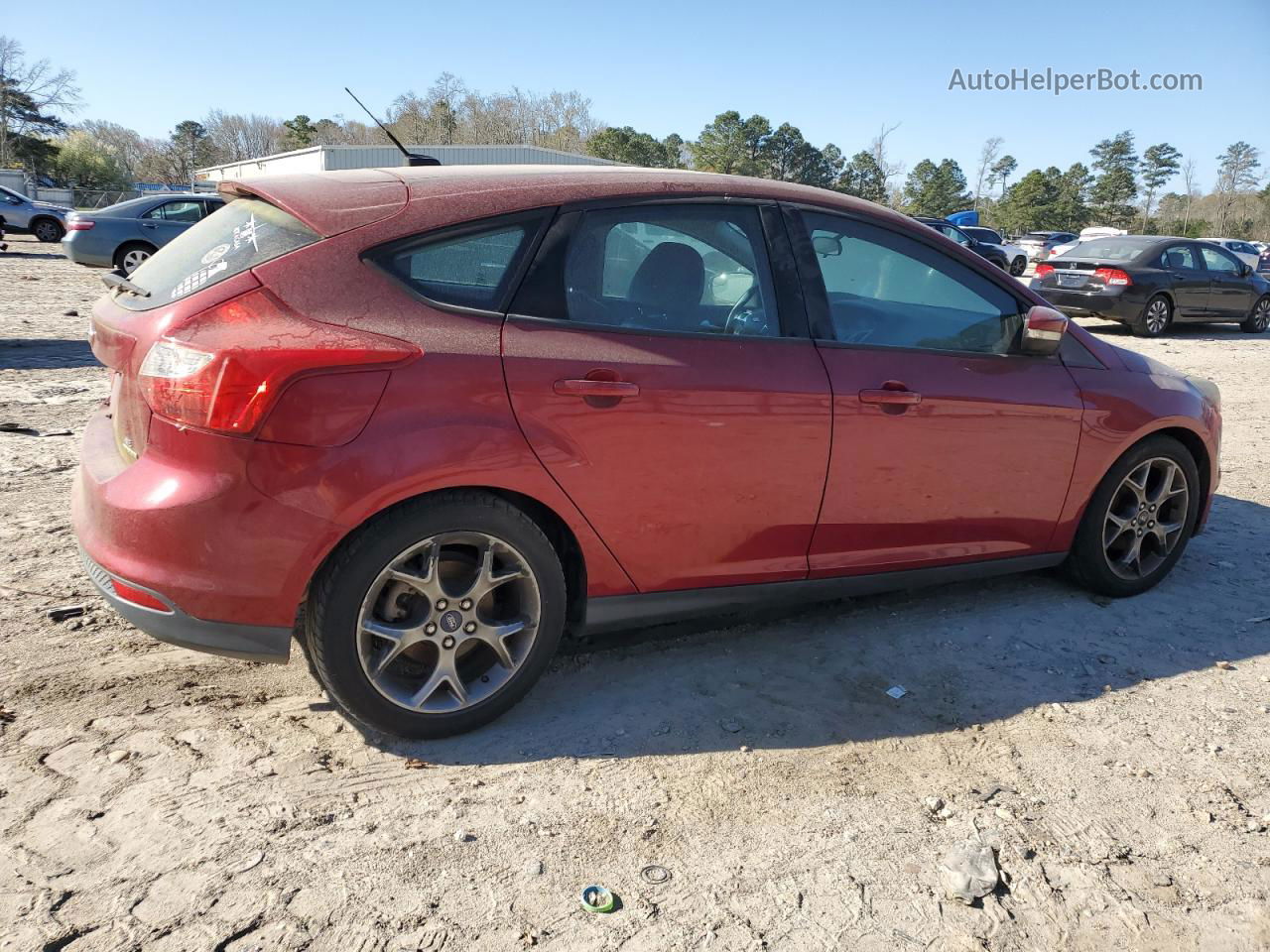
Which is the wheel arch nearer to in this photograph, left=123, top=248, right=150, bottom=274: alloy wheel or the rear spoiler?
the rear spoiler

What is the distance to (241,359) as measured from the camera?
8.39ft

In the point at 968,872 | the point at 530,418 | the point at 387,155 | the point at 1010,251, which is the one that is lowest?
the point at 968,872

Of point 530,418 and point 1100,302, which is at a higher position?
point 530,418

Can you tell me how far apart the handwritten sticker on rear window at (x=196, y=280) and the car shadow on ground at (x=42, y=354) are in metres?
6.96

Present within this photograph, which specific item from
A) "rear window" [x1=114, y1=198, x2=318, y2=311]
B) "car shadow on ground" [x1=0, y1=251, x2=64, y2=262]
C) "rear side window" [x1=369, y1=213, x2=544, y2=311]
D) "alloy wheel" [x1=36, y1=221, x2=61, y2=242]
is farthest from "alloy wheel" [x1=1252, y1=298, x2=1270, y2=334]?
"alloy wheel" [x1=36, y1=221, x2=61, y2=242]

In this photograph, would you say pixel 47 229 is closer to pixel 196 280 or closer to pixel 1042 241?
pixel 196 280

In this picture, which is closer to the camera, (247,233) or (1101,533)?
(247,233)

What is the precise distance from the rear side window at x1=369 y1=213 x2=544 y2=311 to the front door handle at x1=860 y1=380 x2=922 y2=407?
134cm

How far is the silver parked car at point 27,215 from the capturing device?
86.2ft

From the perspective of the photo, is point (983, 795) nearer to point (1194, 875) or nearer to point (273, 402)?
point (1194, 875)

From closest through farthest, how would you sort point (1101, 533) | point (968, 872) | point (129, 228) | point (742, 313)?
point (968, 872) < point (742, 313) < point (1101, 533) < point (129, 228)

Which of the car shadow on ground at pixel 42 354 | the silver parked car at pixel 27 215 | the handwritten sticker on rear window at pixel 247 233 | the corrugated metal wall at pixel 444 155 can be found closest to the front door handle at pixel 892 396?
the handwritten sticker on rear window at pixel 247 233

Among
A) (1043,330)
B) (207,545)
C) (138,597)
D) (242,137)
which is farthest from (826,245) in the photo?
(242,137)

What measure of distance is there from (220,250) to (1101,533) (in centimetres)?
375
